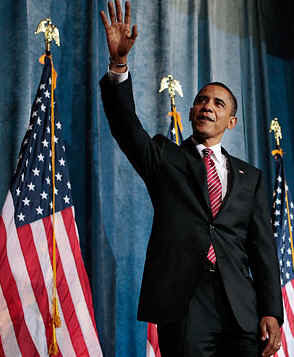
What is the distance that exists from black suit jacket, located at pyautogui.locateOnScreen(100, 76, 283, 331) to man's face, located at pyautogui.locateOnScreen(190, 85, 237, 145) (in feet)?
0.39

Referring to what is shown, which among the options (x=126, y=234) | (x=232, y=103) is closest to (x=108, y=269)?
(x=126, y=234)

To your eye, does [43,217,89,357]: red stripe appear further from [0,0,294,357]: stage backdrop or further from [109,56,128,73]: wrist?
[109,56,128,73]: wrist

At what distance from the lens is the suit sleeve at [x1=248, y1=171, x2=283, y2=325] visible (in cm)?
162

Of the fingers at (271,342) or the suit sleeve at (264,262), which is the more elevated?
the suit sleeve at (264,262)

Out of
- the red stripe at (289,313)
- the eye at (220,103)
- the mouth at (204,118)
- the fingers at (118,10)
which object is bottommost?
the red stripe at (289,313)

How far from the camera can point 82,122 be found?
10.7 ft

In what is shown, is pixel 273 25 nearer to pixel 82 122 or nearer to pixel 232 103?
pixel 82 122

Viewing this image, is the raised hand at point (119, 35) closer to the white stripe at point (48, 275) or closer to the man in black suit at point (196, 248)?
the man in black suit at point (196, 248)

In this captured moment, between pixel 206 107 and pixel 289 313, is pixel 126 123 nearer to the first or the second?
pixel 206 107

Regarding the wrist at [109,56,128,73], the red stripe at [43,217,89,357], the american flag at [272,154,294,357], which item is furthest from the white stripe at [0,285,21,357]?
the american flag at [272,154,294,357]

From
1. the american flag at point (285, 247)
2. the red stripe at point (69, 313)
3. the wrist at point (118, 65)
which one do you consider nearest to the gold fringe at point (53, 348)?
the red stripe at point (69, 313)

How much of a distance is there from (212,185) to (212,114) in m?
0.33

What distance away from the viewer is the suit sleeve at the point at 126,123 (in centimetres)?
154

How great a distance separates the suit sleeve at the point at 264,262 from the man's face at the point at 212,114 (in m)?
0.27
